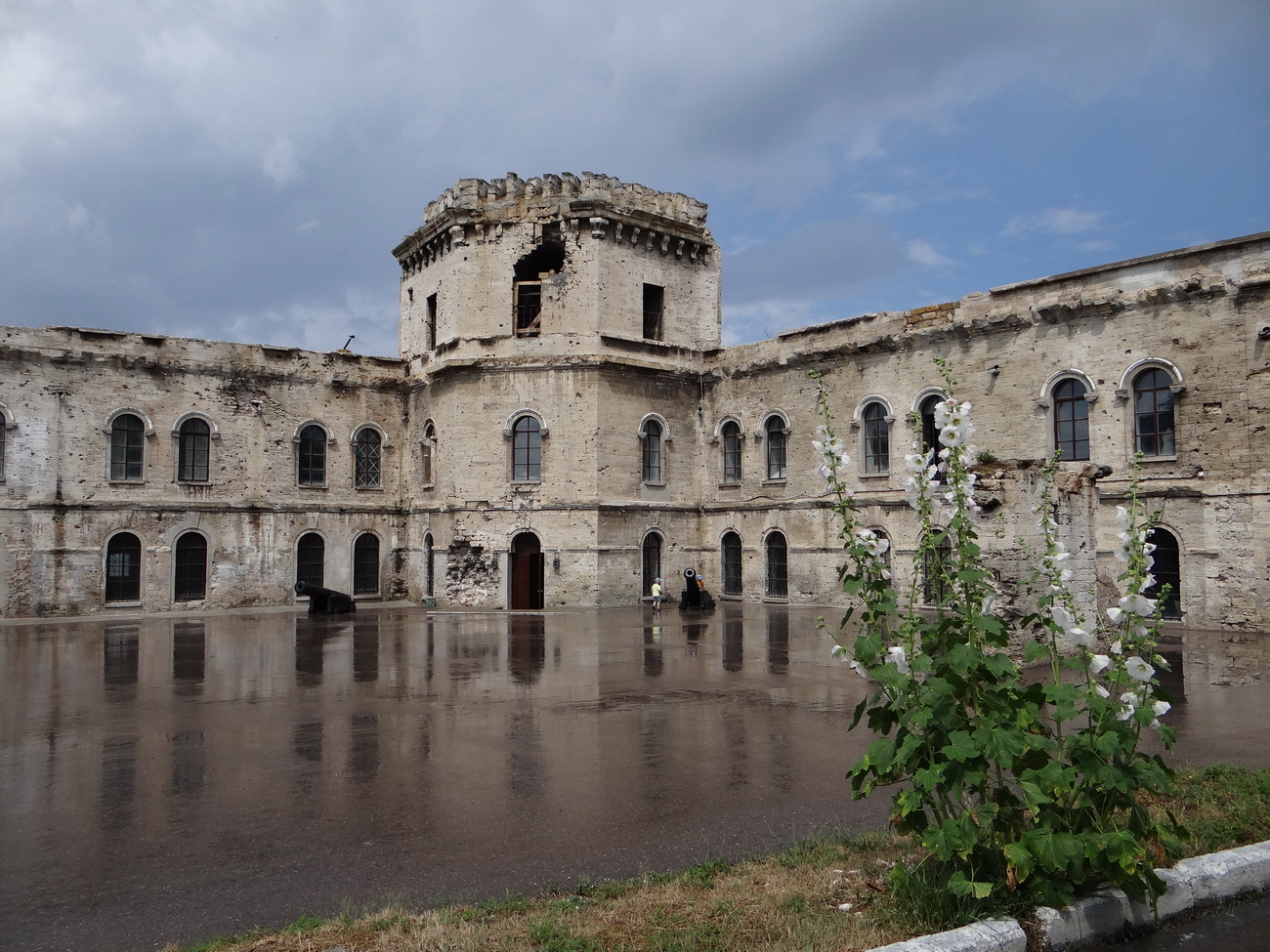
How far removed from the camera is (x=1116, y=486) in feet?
65.2

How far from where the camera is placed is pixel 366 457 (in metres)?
29.7

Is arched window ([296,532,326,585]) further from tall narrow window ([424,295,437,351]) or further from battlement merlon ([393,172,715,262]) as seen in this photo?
battlement merlon ([393,172,715,262])

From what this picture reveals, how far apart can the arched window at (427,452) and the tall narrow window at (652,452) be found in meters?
6.90

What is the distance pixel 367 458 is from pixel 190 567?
20.9 feet

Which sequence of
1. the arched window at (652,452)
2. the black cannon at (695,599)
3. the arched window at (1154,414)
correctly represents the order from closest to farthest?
the arched window at (1154,414)
the black cannon at (695,599)
the arched window at (652,452)

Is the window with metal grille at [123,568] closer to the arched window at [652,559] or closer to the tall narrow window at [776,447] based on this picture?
the arched window at [652,559]

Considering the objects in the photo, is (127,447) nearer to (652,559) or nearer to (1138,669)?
(652,559)

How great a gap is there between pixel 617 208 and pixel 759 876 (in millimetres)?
24316

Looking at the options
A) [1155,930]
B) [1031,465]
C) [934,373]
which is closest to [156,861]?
[1155,930]

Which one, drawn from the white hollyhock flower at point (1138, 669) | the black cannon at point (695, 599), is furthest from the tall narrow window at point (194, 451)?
the white hollyhock flower at point (1138, 669)

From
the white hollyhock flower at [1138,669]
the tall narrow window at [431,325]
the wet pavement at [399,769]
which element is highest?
the tall narrow window at [431,325]

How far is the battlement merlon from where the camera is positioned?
2694cm

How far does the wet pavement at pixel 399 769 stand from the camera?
5453 millimetres

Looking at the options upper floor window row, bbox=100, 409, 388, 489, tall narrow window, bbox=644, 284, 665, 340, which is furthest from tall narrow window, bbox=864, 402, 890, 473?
upper floor window row, bbox=100, 409, 388, 489
